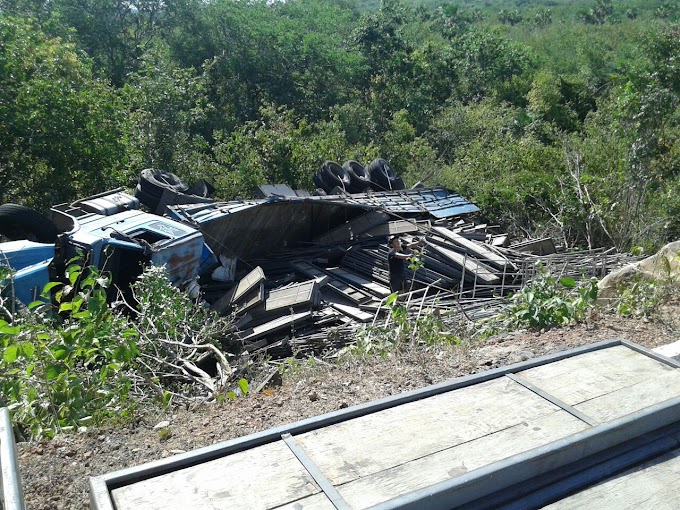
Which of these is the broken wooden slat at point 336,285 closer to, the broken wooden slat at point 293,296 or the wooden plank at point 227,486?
the broken wooden slat at point 293,296

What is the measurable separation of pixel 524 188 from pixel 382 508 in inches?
495

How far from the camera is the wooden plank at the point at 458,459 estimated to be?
2342mm

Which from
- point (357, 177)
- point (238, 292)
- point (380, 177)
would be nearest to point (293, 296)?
point (238, 292)

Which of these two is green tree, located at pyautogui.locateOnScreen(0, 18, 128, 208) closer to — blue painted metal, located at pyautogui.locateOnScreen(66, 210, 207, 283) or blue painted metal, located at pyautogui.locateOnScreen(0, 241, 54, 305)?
blue painted metal, located at pyautogui.locateOnScreen(66, 210, 207, 283)

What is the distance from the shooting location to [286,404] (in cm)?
429

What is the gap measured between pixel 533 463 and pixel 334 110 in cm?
1928

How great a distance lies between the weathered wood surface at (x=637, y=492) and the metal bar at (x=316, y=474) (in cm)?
84

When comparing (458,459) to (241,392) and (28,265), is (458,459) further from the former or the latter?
(28,265)

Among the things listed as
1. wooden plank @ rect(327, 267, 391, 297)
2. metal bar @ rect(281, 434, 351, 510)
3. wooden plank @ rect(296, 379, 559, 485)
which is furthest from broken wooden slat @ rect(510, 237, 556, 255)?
metal bar @ rect(281, 434, 351, 510)

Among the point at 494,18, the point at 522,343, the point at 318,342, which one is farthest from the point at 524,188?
the point at 494,18

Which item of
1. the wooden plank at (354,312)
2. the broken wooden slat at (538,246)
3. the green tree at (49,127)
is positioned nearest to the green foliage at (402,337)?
the wooden plank at (354,312)

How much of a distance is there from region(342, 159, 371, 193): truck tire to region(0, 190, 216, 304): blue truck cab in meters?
5.53

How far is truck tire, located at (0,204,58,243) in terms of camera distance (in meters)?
9.30

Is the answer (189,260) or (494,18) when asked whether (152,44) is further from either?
(494,18)
